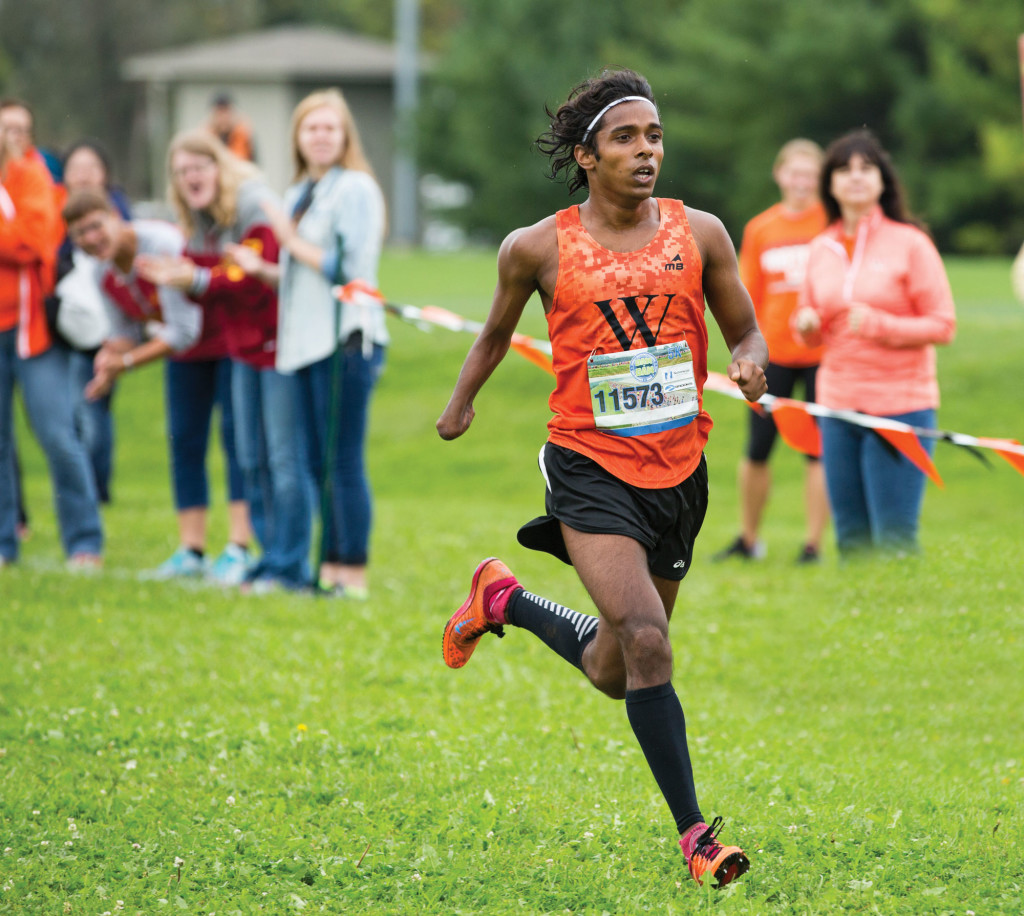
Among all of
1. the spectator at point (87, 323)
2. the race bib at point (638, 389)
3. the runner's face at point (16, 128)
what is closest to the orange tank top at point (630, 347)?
the race bib at point (638, 389)

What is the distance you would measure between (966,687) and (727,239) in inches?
116

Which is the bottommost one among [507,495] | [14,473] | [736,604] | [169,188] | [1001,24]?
[507,495]

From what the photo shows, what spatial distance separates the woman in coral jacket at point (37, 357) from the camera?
8.69m

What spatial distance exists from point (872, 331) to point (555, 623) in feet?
9.76

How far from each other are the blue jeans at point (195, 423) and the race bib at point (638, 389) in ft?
16.7

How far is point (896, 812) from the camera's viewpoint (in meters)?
4.82

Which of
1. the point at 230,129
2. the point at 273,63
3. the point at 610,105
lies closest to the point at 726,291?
the point at 610,105

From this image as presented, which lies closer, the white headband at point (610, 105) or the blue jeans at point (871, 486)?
the white headband at point (610, 105)

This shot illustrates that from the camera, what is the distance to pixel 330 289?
322 inches

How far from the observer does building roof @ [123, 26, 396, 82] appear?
57.5 metres

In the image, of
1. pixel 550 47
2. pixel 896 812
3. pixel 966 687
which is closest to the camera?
pixel 896 812

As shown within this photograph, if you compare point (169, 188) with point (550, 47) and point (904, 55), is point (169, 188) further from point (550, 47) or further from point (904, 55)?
point (550, 47)

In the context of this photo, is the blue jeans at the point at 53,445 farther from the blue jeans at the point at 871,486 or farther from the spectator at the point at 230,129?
the spectator at the point at 230,129

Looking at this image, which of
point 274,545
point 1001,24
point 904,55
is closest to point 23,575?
point 274,545
